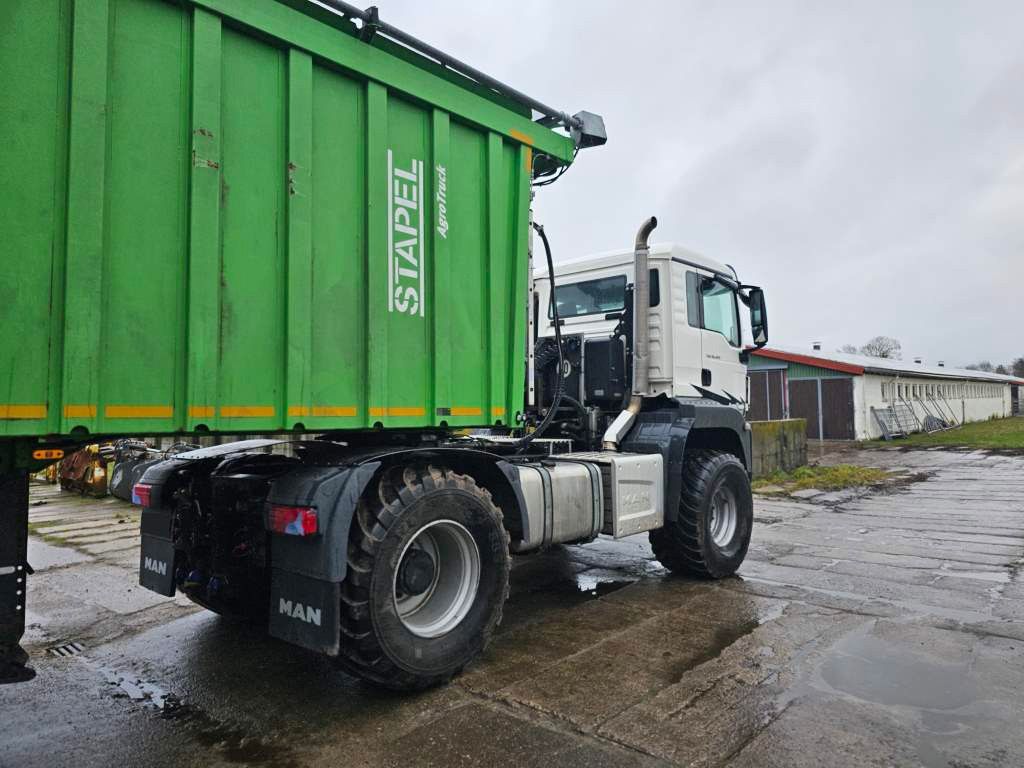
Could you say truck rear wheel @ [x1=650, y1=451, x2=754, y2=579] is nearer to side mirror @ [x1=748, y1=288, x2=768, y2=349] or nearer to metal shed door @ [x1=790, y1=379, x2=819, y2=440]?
side mirror @ [x1=748, y1=288, x2=768, y2=349]

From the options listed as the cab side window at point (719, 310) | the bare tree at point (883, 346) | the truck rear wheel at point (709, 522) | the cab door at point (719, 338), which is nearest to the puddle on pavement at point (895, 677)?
the truck rear wheel at point (709, 522)

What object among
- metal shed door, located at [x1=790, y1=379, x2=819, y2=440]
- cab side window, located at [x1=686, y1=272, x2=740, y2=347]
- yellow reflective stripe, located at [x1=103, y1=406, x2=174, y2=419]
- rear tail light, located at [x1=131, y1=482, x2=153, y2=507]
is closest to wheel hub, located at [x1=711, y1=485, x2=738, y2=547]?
cab side window, located at [x1=686, y1=272, x2=740, y2=347]

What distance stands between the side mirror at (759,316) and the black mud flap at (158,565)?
19.8ft

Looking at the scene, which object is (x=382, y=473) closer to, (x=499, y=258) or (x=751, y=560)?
(x=499, y=258)

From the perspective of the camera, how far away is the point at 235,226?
3238 millimetres

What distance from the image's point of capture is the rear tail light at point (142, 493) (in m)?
4.49

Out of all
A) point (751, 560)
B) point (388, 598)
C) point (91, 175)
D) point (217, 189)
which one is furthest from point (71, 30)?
point (751, 560)

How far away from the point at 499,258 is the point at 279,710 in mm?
3119

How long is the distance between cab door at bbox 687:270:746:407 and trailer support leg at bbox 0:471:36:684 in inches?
221

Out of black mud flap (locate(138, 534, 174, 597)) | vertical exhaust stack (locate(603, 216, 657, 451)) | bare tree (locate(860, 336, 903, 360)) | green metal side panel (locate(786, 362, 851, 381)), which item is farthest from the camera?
bare tree (locate(860, 336, 903, 360))

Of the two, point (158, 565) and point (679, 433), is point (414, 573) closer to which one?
point (158, 565)

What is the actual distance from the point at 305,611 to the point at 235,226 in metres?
1.98

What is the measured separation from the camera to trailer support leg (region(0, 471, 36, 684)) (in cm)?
288

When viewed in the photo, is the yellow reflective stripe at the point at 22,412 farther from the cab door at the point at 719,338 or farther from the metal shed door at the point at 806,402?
the metal shed door at the point at 806,402
